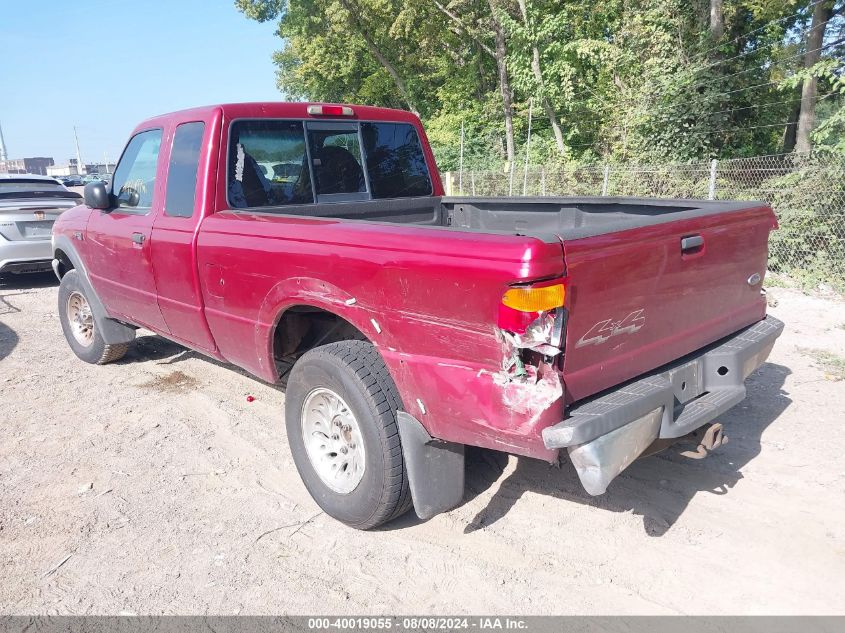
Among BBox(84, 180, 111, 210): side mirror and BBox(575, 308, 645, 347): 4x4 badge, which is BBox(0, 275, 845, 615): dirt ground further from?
BBox(84, 180, 111, 210): side mirror

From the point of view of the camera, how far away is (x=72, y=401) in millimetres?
4957

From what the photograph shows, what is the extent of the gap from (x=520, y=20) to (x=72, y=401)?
69.6ft

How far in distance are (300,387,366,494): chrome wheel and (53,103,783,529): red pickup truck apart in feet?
0.03

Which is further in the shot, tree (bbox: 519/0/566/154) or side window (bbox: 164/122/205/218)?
tree (bbox: 519/0/566/154)

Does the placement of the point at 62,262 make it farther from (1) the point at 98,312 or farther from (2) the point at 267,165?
(2) the point at 267,165

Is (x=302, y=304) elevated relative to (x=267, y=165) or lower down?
lower down

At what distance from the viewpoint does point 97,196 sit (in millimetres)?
4633

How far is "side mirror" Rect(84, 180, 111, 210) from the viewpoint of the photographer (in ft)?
15.1

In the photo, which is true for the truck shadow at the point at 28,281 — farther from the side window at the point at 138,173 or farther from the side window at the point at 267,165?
the side window at the point at 267,165

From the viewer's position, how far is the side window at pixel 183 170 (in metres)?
3.87

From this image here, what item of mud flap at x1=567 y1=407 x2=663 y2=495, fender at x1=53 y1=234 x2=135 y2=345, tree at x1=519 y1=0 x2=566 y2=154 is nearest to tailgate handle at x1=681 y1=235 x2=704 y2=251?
Result: mud flap at x1=567 y1=407 x2=663 y2=495

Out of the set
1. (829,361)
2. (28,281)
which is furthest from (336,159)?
(28,281)

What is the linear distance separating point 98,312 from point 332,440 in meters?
3.16

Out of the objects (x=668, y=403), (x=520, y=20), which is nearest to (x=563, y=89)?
(x=520, y=20)
